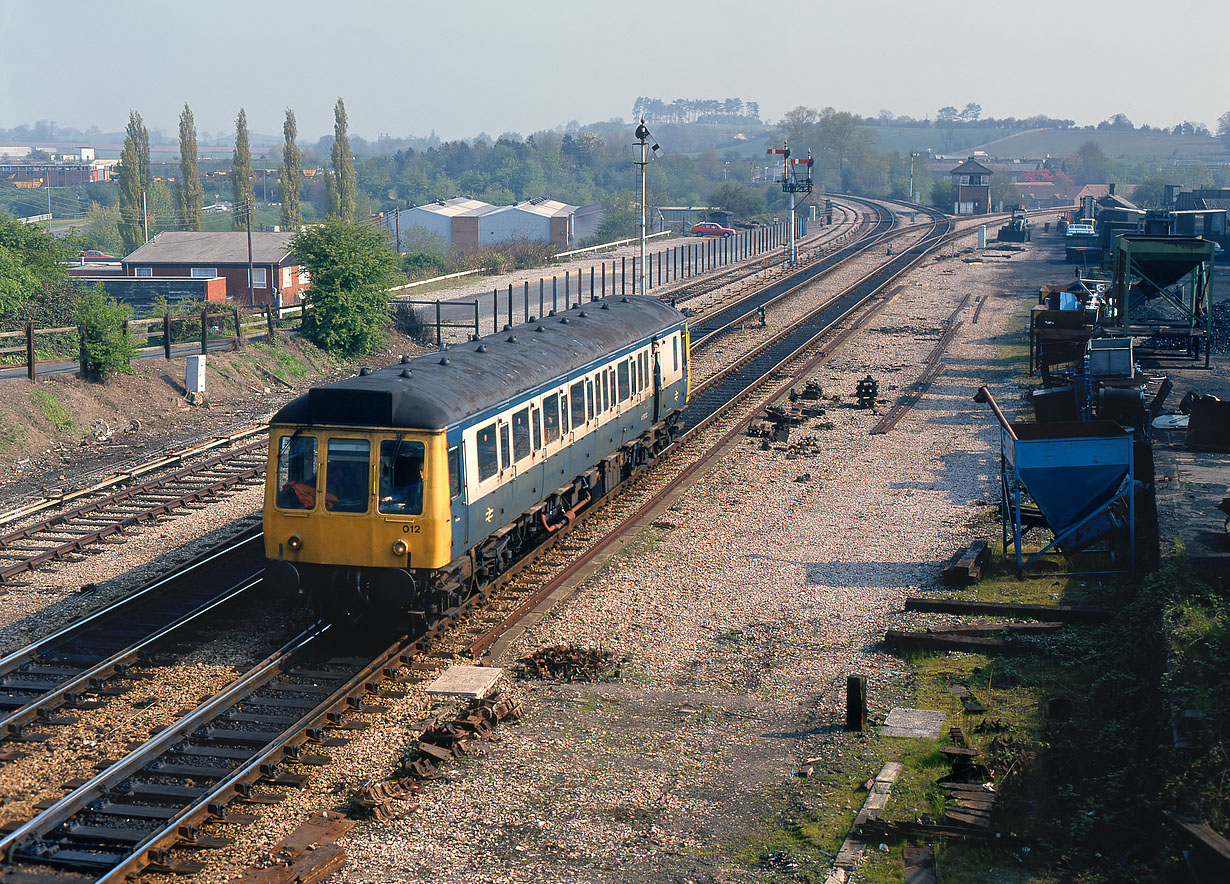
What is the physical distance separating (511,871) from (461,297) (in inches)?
1872

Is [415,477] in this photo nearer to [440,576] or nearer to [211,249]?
[440,576]

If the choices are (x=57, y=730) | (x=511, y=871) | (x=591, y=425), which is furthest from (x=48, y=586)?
(x=511, y=871)

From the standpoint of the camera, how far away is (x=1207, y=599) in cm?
1449

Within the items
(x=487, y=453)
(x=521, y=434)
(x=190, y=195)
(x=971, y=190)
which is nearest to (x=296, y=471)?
(x=487, y=453)

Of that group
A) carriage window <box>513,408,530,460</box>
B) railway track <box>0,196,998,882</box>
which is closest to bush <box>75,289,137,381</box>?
railway track <box>0,196,998,882</box>

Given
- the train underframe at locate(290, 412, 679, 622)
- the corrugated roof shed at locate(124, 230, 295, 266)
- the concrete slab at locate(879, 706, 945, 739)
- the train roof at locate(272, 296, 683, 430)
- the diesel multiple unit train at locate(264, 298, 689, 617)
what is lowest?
the concrete slab at locate(879, 706, 945, 739)

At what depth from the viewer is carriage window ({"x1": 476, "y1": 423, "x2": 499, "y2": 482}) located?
608 inches

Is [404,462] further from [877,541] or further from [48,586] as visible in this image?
[877,541]

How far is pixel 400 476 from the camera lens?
46.6 ft

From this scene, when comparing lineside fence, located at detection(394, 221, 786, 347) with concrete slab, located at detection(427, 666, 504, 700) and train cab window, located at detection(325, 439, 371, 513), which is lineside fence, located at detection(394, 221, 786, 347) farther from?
concrete slab, located at detection(427, 666, 504, 700)

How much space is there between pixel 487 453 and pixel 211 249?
57.2 meters

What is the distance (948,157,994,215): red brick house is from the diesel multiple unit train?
123m

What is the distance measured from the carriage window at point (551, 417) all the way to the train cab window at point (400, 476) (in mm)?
3940

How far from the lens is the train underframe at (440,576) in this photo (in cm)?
1420
